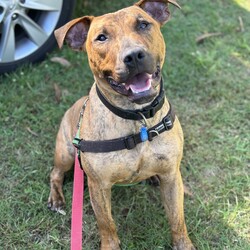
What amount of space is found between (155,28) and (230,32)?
2887 millimetres

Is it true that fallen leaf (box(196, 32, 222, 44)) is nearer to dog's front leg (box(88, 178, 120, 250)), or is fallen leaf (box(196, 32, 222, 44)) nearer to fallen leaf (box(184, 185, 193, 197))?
fallen leaf (box(184, 185, 193, 197))

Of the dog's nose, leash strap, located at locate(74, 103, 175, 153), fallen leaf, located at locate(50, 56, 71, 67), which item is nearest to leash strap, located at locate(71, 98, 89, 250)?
leash strap, located at locate(74, 103, 175, 153)

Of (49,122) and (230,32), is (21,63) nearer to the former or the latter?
(49,122)

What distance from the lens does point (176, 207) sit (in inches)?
129

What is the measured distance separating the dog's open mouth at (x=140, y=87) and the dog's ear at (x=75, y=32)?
0.47 m

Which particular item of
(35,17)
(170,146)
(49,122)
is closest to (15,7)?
(35,17)

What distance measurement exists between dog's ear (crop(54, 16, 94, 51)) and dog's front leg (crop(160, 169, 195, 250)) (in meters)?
1.04

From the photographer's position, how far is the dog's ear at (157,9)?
3.13m

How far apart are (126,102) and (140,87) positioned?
24 cm

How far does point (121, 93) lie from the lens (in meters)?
2.80

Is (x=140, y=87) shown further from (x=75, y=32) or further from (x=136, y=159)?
(x=75, y=32)

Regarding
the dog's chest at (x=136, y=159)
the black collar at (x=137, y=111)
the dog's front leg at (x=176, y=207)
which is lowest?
the dog's front leg at (x=176, y=207)

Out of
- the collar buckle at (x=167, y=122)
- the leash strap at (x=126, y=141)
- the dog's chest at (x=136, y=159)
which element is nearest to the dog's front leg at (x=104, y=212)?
the dog's chest at (x=136, y=159)

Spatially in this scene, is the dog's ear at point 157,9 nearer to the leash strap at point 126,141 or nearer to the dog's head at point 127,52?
the dog's head at point 127,52
